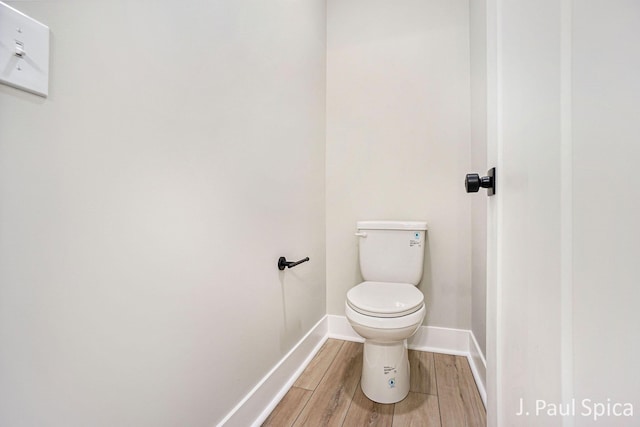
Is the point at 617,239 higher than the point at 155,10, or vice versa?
the point at 155,10

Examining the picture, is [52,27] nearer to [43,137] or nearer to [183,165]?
[43,137]

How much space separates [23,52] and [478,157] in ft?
5.62

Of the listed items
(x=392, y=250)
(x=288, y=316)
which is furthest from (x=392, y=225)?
(x=288, y=316)

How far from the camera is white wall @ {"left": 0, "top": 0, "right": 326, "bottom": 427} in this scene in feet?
1.70

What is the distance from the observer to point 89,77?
0.60 m

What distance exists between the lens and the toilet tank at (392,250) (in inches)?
67.4

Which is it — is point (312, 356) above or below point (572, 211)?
below

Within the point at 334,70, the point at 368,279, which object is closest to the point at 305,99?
the point at 334,70

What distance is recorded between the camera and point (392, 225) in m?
1.74

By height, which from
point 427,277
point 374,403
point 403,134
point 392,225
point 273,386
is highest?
point 403,134

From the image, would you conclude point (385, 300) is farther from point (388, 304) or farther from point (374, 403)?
point (374, 403)

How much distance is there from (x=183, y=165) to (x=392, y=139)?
1423mm

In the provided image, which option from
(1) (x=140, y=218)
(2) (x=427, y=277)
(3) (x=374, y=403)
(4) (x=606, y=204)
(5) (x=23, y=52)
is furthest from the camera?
(2) (x=427, y=277)

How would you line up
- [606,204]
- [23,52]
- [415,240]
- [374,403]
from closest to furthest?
[606,204]
[23,52]
[374,403]
[415,240]
